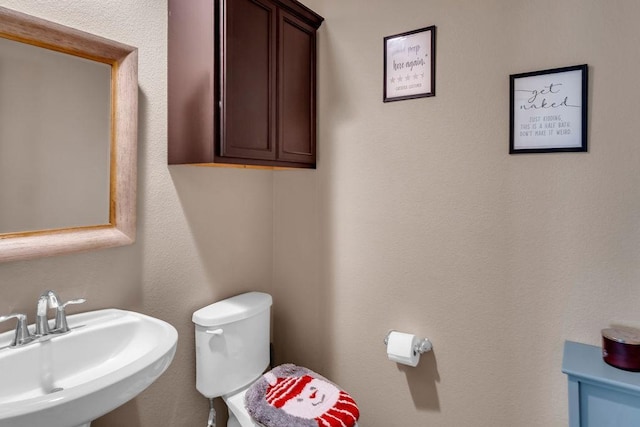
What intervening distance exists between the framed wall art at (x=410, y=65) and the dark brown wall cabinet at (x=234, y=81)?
0.44m

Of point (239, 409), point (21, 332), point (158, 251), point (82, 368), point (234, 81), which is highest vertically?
point (234, 81)

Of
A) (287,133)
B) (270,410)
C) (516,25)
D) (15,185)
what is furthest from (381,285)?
(15,185)

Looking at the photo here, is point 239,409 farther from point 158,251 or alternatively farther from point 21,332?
point 21,332

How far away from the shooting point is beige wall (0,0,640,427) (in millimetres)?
1334

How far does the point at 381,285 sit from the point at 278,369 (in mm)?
621

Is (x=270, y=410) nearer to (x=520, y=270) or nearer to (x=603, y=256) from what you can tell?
(x=520, y=270)

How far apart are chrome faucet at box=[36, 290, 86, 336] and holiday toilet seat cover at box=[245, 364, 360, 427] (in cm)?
75

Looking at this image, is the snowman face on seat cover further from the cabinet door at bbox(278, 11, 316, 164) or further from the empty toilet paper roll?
the cabinet door at bbox(278, 11, 316, 164)

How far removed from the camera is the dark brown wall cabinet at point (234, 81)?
1452 millimetres

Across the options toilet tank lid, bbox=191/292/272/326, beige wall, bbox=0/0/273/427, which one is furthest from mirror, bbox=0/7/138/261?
toilet tank lid, bbox=191/292/272/326

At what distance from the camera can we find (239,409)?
5.19 feet

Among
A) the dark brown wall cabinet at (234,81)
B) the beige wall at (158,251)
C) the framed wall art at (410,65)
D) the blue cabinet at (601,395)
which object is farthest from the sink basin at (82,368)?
the framed wall art at (410,65)

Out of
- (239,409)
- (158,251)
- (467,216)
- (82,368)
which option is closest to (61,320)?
(82,368)

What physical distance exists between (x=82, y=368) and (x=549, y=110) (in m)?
1.87
